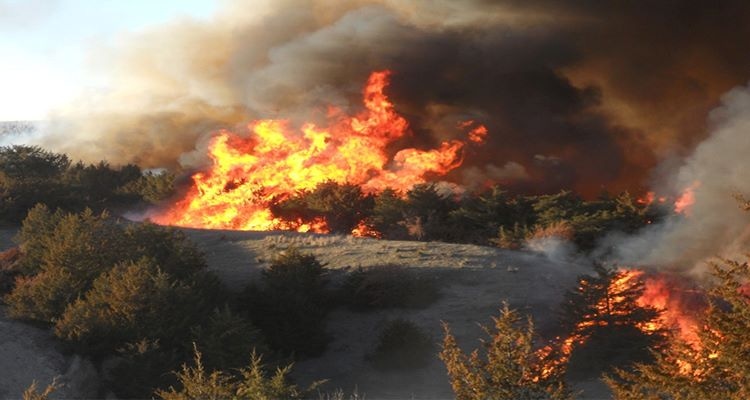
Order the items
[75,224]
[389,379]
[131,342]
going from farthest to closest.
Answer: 1. [75,224]
2. [389,379]
3. [131,342]

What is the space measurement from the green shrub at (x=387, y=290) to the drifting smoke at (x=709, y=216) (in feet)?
26.0

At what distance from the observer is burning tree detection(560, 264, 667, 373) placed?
20531 millimetres

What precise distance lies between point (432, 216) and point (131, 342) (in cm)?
1775

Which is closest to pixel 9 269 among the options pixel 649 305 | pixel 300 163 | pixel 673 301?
pixel 300 163

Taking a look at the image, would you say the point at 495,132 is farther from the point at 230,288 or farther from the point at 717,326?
the point at 717,326

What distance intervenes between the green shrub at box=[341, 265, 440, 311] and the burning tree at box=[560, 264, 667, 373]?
4.79 m

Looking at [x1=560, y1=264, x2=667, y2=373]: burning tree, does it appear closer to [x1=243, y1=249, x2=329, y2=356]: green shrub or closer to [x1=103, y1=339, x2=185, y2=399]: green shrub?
[x1=243, y1=249, x2=329, y2=356]: green shrub

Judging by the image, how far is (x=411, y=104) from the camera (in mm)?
43219

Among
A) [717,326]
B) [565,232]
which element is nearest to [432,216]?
[565,232]

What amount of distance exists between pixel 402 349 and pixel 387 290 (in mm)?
3462

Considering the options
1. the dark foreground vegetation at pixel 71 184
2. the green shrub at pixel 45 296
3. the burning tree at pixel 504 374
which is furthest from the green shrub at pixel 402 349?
the dark foreground vegetation at pixel 71 184

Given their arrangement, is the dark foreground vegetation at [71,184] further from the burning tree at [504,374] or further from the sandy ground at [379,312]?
the burning tree at [504,374]

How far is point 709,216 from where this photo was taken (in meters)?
29.2

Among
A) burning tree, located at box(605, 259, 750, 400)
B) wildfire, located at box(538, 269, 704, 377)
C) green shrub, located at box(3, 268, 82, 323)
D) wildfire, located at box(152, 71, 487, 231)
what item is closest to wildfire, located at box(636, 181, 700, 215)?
wildfire, located at box(538, 269, 704, 377)
